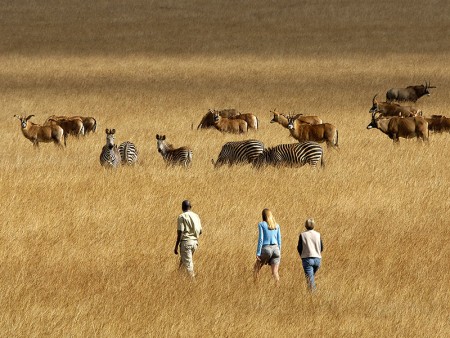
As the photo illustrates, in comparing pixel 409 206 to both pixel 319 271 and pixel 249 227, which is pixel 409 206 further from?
pixel 319 271

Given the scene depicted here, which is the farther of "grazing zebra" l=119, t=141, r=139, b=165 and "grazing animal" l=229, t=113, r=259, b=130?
"grazing animal" l=229, t=113, r=259, b=130

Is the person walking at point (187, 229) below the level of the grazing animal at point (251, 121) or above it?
below

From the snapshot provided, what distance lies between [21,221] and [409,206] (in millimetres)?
7056

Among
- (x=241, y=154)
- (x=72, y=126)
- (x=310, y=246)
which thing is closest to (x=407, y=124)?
(x=241, y=154)

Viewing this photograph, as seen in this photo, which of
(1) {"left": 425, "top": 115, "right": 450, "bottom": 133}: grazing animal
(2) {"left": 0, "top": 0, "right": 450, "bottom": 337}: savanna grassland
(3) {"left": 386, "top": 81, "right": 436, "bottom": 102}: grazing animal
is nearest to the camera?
(2) {"left": 0, "top": 0, "right": 450, "bottom": 337}: savanna grassland

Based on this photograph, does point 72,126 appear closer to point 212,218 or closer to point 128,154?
point 128,154

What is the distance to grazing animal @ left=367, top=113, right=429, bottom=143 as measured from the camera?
27312mm

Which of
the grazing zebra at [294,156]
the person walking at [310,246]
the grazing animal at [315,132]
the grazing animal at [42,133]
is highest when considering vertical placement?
the grazing animal at [42,133]

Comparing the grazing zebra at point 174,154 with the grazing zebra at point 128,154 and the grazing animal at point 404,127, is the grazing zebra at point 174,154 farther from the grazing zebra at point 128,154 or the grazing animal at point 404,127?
the grazing animal at point 404,127

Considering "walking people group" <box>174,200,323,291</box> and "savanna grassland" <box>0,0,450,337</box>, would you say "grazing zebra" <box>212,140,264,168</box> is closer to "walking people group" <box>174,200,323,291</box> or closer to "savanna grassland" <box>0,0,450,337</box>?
"savanna grassland" <box>0,0,450,337</box>

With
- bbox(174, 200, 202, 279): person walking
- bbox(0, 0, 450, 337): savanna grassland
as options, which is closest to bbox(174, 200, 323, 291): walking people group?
bbox(174, 200, 202, 279): person walking

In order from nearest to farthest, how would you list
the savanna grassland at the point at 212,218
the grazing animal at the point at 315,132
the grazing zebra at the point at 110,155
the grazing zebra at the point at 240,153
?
the savanna grassland at the point at 212,218
the grazing zebra at the point at 110,155
the grazing zebra at the point at 240,153
the grazing animal at the point at 315,132

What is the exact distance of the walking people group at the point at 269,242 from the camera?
12.6 m

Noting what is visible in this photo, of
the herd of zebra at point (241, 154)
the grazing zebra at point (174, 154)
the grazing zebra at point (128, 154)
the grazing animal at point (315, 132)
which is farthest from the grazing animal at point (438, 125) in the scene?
the grazing zebra at point (128, 154)
